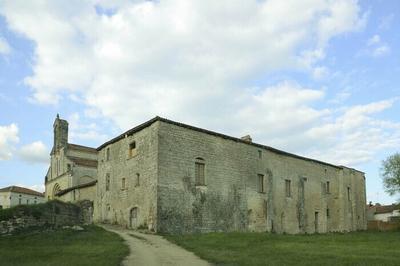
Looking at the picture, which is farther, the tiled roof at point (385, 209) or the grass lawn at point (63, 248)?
the tiled roof at point (385, 209)

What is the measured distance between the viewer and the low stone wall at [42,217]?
88.0 feet

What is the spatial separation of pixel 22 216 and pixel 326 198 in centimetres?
3301

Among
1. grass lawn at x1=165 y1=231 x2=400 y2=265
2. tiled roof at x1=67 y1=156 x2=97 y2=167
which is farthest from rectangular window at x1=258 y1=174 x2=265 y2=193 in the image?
tiled roof at x1=67 y1=156 x2=97 y2=167

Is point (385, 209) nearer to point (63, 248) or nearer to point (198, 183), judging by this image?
point (198, 183)

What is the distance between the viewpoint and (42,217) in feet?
94.9

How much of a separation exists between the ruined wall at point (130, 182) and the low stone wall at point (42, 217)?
384cm

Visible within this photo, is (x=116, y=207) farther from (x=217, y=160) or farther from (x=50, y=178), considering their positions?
(x=50, y=178)

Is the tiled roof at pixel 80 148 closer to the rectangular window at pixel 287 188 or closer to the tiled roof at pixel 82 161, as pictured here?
the tiled roof at pixel 82 161

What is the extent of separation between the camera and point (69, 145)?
2463 inches

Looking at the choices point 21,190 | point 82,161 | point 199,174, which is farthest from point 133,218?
point 21,190

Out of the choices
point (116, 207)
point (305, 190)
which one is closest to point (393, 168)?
point (305, 190)

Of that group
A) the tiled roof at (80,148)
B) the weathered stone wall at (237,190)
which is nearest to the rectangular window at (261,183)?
the weathered stone wall at (237,190)

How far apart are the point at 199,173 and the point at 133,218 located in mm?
5900

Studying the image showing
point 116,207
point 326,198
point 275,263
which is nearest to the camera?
point 275,263
